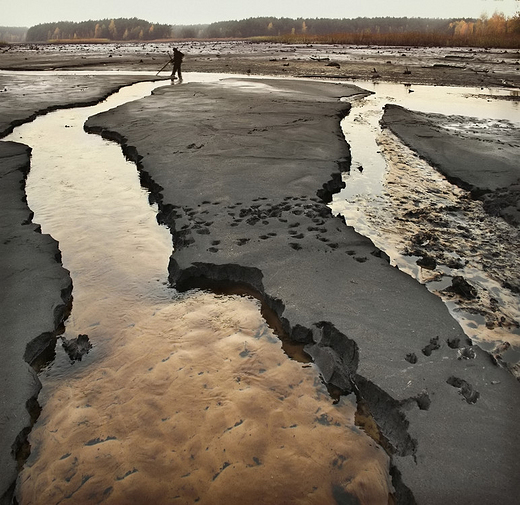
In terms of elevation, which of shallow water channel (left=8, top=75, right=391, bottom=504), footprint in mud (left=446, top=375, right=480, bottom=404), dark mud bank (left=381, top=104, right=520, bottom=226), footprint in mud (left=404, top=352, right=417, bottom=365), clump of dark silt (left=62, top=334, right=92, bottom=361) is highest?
dark mud bank (left=381, top=104, right=520, bottom=226)

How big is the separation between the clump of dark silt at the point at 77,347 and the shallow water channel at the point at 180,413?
5 centimetres

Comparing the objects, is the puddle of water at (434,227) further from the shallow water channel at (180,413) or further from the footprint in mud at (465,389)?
the shallow water channel at (180,413)

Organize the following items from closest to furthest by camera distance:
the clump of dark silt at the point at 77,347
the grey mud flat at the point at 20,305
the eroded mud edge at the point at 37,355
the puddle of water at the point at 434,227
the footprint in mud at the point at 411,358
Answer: the eroded mud edge at the point at 37,355, the grey mud flat at the point at 20,305, the footprint in mud at the point at 411,358, the clump of dark silt at the point at 77,347, the puddle of water at the point at 434,227

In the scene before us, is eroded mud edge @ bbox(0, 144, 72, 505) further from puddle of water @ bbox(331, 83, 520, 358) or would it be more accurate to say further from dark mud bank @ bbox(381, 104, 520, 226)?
dark mud bank @ bbox(381, 104, 520, 226)

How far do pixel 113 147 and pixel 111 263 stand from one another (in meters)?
4.49

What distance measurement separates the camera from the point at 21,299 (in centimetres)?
365

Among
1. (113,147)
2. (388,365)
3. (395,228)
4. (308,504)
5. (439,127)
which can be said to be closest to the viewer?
(308,504)

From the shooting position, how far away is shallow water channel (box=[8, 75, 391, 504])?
2.37 meters

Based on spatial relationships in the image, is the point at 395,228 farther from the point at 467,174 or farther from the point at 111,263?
the point at 111,263

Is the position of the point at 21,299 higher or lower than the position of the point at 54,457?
higher

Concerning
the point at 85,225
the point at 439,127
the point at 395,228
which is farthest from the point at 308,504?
the point at 439,127

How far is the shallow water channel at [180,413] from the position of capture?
2365mm

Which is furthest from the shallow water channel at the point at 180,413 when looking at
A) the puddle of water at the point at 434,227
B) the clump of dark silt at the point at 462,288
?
the clump of dark silt at the point at 462,288

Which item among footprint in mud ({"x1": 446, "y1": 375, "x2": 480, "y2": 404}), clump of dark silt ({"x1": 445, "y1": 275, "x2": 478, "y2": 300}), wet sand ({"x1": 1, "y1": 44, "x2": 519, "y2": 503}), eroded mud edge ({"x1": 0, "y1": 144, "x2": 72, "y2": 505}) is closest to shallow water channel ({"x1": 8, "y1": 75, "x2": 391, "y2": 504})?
eroded mud edge ({"x1": 0, "y1": 144, "x2": 72, "y2": 505})
